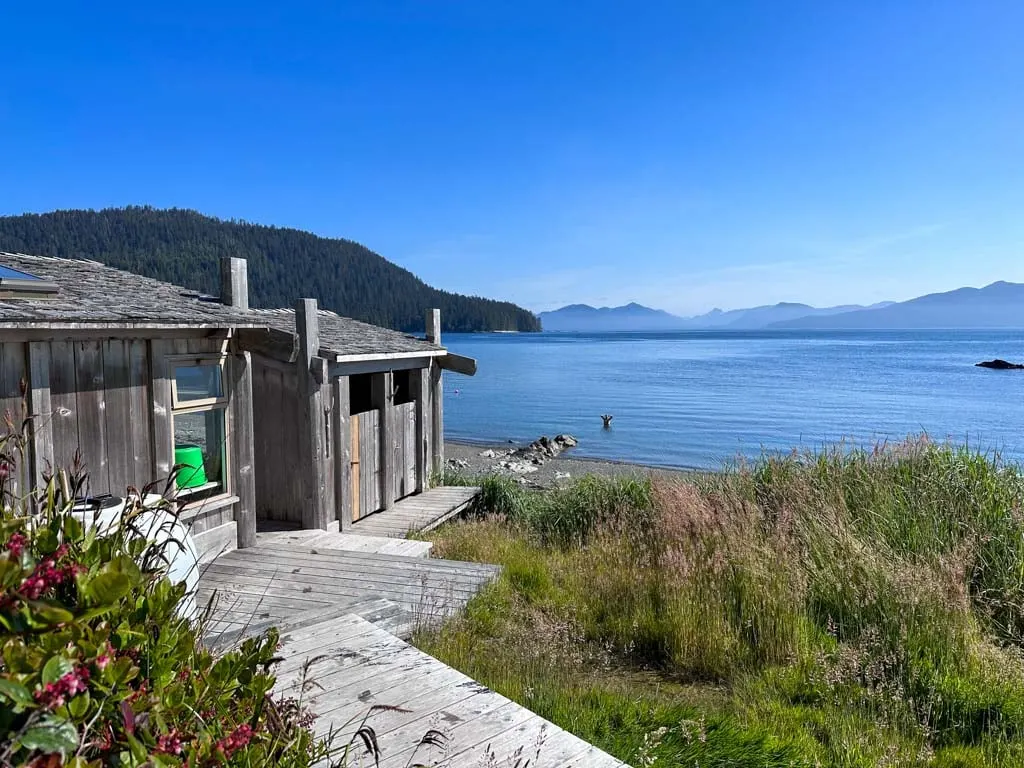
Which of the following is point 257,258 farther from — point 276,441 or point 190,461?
point 190,461

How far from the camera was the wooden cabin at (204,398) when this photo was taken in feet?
17.5

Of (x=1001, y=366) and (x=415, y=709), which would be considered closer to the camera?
(x=415, y=709)

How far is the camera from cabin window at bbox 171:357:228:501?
261 inches

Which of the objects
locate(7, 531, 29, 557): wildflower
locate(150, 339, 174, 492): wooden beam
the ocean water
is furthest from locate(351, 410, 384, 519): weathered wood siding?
the ocean water

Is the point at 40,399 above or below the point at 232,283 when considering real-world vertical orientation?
below

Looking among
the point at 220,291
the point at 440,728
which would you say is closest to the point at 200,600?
the point at 440,728

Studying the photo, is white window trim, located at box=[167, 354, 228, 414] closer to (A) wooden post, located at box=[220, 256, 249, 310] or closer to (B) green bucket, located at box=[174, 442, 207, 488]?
(B) green bucket, located at box=[174, 442, 207, 488]

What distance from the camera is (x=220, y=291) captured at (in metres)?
8.16

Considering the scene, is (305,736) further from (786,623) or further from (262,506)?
(262,506)

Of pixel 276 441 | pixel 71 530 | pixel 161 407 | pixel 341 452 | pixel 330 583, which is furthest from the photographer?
pixel 341 452

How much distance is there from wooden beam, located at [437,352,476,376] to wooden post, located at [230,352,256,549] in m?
5.46

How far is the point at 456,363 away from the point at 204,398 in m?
6.41

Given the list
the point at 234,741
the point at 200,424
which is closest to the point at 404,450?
the point at 200,424

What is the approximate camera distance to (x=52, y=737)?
3.38 feet
